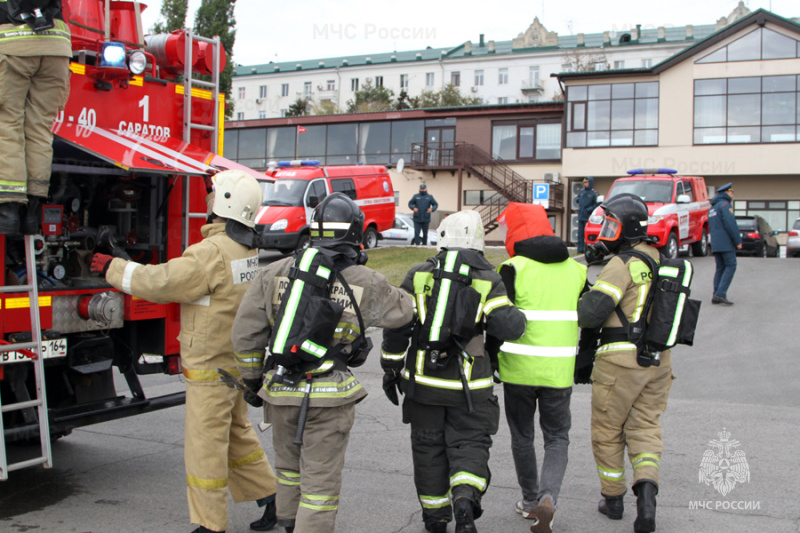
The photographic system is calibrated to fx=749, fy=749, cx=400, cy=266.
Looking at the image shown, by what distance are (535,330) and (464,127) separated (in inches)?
1423

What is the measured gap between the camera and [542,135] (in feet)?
126

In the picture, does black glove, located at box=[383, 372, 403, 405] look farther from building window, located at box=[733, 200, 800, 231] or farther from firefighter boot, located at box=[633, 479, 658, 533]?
building window, located at box=[733, 200, 800, 231]

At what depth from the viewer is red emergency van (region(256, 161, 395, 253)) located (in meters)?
18.1

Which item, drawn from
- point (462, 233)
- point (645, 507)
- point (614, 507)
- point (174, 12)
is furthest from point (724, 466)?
point (174, 12)

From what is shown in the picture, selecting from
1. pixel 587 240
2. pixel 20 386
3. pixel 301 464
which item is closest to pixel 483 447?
pixel 301 464

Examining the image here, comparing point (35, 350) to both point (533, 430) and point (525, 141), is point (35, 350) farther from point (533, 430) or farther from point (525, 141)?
point (525, 141)

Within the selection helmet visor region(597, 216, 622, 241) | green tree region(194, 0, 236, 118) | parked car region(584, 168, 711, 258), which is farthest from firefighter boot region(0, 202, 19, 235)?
green tree region(194, 0, 236, 118)

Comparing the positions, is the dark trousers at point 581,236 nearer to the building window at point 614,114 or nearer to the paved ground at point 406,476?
the paved ground at point 406,476

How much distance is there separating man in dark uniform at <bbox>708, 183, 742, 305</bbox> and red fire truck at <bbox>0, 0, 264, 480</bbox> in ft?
28.7

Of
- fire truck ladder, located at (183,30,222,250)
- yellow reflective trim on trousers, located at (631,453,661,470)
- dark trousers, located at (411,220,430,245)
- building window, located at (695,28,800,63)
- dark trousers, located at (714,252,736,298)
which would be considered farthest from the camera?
building window, located at (695,28,800,63)

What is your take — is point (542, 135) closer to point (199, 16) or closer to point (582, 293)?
point (199, 16)

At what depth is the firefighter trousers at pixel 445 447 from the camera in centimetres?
427

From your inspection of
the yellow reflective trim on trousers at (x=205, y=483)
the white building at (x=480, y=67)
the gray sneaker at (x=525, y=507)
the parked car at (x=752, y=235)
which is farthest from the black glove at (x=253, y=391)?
the white building at (x=480, y=67)

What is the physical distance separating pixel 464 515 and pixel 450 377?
29.8 inches
